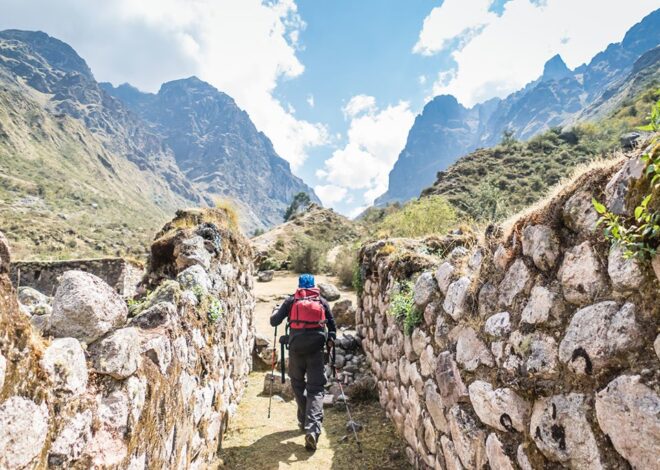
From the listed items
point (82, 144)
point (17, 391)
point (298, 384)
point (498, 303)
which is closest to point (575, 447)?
point (498, 303)

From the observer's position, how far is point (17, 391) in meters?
1.46

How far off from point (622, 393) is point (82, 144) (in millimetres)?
137172

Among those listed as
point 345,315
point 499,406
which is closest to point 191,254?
point 499,406

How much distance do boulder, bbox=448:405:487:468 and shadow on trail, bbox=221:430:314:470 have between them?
7.07ft

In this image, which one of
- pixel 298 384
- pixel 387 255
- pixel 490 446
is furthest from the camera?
pixel 387 255

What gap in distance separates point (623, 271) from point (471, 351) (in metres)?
1.44

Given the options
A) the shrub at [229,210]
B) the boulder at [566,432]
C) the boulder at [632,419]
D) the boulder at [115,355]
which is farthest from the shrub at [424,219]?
the boulder at [632,419]

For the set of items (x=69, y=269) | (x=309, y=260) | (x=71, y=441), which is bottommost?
(x=71, y=441)

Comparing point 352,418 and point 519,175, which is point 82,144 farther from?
point 352,418

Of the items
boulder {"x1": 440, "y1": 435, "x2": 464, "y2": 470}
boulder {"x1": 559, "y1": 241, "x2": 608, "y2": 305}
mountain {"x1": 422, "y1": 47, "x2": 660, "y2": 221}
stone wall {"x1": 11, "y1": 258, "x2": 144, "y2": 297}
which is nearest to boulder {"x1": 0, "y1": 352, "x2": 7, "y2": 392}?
boulder {"x1": 559, "y1": 241, "x2": 608, "y2": 305}

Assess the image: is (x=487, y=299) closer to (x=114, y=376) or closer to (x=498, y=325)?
(x=498, y=325)

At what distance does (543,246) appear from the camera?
218 cm

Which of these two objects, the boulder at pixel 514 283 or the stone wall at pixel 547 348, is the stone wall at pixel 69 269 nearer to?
the stone wall at pixel 547 348

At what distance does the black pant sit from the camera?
472 cm
